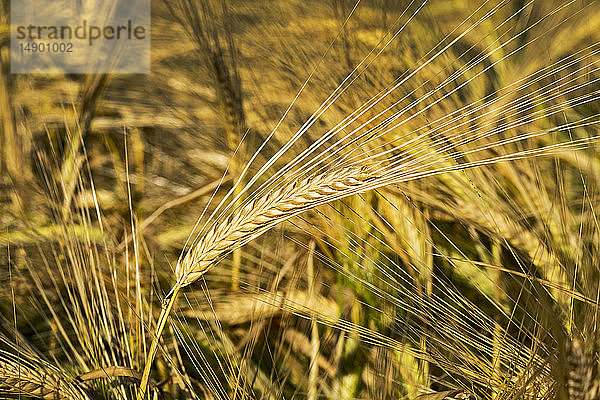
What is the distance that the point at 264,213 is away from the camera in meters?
0.36

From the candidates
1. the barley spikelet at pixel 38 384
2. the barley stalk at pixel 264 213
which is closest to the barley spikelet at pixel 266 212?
the barley stalk at pixel 264 213

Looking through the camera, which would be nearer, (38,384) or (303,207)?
(303,207)

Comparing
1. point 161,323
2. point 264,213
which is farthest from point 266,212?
point 161,323

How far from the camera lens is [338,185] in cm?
32

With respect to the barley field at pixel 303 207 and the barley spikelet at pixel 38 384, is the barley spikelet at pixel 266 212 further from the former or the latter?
the barley spikelet at pixel 38 384

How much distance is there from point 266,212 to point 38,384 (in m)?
→ 0.34

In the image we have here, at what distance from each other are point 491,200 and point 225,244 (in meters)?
0.29

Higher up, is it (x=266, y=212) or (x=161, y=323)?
(x=266, y=212)

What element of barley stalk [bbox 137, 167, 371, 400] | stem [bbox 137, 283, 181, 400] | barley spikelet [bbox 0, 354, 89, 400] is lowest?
barley spikelet [bbox 0, 354, 89, 400]

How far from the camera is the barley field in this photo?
1.55 ft

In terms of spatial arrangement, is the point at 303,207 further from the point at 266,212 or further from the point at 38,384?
the point at 38,384

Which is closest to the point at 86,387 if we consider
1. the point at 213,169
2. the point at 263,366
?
the point at 263,366

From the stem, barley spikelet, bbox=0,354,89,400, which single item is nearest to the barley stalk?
the stem

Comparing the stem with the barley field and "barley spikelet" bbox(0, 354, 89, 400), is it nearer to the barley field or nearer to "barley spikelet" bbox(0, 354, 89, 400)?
the barley field
